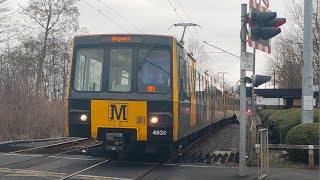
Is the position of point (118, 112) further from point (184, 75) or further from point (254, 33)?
point (254, 33)

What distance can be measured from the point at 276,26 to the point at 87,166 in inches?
216

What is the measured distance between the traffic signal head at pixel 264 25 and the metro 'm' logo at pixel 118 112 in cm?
340

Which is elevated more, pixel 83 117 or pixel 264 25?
pixel 264 25

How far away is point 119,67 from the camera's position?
11547 mm

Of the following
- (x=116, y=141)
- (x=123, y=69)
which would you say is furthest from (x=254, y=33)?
(x=116, y=141)

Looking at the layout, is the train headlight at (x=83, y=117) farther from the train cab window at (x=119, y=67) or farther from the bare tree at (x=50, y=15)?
the bare tree at (x=50, y=15)

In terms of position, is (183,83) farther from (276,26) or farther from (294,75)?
(294,75)

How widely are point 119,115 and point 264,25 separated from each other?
12.8 ft

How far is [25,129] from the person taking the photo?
2019 cm

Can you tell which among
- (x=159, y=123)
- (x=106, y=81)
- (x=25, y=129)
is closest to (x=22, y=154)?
(x=106, y=81)

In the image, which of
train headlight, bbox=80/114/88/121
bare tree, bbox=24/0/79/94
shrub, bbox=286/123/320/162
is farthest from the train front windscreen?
bare tree, bbox=24/0/79/94

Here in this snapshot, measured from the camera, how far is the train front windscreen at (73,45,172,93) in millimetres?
11359

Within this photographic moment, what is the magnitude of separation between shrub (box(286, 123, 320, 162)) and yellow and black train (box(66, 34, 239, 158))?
3.15m

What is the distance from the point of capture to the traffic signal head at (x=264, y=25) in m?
10.3
